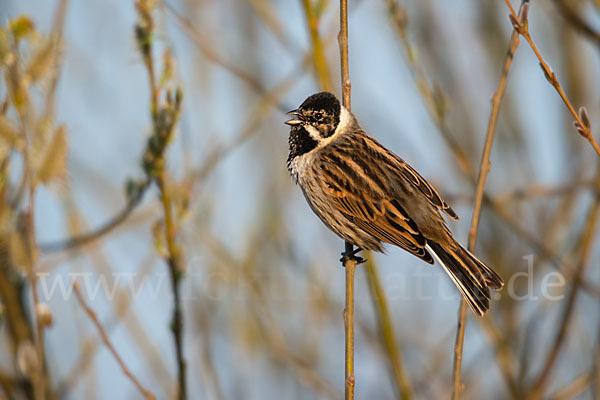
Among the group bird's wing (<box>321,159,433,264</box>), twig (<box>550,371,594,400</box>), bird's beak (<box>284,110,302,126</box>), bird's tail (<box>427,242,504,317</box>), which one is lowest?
twig (<box>550,371,594,400</box>)

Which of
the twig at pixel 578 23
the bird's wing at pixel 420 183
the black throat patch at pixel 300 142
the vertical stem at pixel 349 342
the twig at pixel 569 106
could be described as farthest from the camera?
the black throat patch at pixel 300 142

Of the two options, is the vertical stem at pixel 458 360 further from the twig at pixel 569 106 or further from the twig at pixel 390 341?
the twig at pixel 569 106

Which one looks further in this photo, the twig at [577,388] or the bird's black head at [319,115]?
the twig at [577,388]

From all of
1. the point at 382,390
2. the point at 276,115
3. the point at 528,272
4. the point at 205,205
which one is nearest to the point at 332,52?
the point at 276,115

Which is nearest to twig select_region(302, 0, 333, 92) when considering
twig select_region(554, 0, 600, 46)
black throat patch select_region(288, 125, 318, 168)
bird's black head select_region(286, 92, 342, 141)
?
bird's black head select_region(286, 92, 342, 141)

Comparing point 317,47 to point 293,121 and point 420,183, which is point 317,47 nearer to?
point 293,121

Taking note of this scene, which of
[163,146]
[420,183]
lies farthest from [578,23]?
[163,146]

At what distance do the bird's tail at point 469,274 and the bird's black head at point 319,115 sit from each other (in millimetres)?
960

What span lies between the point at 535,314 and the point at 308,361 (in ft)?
5.48

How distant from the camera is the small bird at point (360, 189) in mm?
4172

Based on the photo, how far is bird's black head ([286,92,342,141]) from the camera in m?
4.06

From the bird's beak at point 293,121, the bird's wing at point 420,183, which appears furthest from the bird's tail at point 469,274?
the bird's beak at point 293,121

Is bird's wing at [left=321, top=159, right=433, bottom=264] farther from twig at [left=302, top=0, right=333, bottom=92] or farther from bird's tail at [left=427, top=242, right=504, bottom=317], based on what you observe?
twig at [left=302, top=0, right=333, bottom=92]

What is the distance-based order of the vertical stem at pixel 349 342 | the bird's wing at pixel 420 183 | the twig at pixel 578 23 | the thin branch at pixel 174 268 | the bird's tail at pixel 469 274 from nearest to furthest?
the vertical stem at pixel 349 342
the thin branch at pixel 174 268
the bird's tail at pixel 469 274
the twig at pixel 578 23
the bird's wing at pixel 420 183
